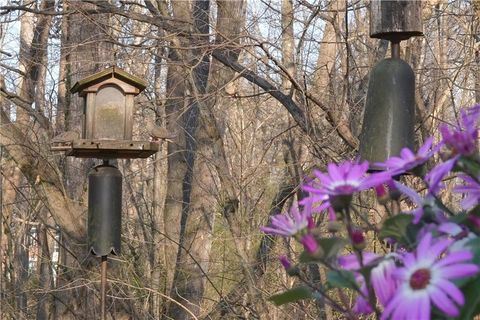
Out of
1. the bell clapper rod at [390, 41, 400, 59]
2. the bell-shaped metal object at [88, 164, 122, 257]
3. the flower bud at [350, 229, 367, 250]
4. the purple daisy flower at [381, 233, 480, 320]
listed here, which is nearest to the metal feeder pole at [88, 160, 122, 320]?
the bell-shaped metal object at [88, 164, 122, 257]

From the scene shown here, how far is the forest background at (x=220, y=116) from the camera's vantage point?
22.9 feet

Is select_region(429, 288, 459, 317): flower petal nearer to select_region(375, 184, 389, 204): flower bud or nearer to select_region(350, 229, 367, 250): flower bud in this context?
select_region(350, 229, 367, 250): flower bud

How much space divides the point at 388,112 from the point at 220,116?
5.83 meters

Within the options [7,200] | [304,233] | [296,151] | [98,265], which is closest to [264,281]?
[296,151]

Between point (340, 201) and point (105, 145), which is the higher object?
point (105, 145)

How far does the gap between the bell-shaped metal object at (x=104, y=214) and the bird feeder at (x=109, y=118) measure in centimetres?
19

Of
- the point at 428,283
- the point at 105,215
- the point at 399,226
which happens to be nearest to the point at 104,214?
the point at 105,215

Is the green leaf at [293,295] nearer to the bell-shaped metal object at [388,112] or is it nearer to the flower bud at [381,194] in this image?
the flower bud at [381,194]

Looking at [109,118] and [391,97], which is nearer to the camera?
[391,97]

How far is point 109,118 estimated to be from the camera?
607 centimetres

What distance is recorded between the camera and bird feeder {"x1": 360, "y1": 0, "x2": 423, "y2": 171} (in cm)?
297

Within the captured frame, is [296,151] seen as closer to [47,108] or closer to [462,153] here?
[47,108]

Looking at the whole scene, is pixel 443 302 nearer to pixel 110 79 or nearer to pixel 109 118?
pixel 109 118

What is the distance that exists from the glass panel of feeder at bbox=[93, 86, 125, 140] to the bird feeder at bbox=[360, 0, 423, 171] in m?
3.05
